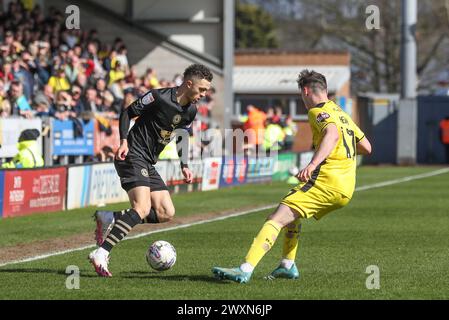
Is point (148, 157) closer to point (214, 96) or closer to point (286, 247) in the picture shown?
point (286, 247)

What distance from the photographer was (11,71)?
78.5 feet

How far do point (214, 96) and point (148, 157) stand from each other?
23664 mm

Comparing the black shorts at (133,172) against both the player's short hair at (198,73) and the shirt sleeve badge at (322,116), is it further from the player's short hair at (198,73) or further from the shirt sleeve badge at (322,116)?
the shirt sleeve badge at (322,116)

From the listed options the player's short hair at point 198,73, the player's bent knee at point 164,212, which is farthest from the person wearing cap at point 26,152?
the player's short hair at point 198,73

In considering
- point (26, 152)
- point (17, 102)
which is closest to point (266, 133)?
point (17, 102)

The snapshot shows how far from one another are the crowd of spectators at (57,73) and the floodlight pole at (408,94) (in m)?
17.5

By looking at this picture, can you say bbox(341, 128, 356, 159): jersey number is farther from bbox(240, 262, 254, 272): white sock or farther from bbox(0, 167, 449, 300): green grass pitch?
bbox(240, 262, 254, 272): white sock

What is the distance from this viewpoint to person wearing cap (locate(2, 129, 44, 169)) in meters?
19.8

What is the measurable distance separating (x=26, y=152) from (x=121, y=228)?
29.9 feet

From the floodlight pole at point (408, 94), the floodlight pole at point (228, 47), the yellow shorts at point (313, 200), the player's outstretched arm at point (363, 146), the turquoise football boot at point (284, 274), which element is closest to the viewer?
the yellow shorts at point (313, 200)

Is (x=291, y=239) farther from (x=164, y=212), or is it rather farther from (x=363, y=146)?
(x=164, y=212)

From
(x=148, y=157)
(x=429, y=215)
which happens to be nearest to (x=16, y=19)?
(x=429, y=215)

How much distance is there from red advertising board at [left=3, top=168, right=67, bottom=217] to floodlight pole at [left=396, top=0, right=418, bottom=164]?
2783 centimetres

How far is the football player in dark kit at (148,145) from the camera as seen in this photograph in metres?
11.1
